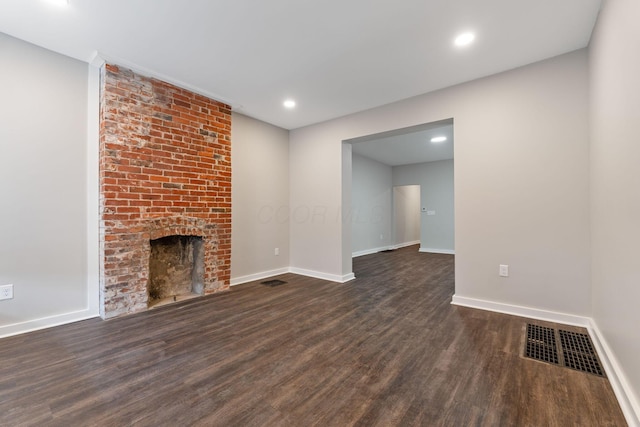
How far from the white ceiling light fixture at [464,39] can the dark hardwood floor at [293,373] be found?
2.60 metres

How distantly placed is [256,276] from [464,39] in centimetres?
397

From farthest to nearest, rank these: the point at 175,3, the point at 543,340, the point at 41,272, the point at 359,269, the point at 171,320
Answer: the point at 359,269 → the point at 171,320 → the point at 41,272 → the point at 543,340 → the point at 175,3

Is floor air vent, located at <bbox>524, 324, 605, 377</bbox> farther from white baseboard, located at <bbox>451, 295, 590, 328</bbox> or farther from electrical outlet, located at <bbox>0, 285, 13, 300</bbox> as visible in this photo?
electrical outlet, located at <bbox>0, 285, 13, 300</bbox>

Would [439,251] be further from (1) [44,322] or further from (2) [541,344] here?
(1) [44,322]

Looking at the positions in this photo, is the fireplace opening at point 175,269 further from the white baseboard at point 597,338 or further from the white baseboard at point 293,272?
the white baseboard at point 597,338

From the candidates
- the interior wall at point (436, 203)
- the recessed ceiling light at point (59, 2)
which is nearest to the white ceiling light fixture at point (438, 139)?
the interior wall at point (436, 203)

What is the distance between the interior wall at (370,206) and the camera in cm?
693

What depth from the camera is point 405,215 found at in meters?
9.05

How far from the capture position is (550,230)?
2.68 meters

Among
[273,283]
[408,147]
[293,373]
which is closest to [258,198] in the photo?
[273,283]

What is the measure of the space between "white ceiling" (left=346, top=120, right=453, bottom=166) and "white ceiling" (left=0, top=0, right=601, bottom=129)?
1.40 meters

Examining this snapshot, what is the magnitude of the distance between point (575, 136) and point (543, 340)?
189cm

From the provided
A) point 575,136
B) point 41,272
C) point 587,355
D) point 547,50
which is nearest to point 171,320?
point 41,272

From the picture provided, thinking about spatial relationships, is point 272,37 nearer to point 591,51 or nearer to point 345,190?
point 345,190
